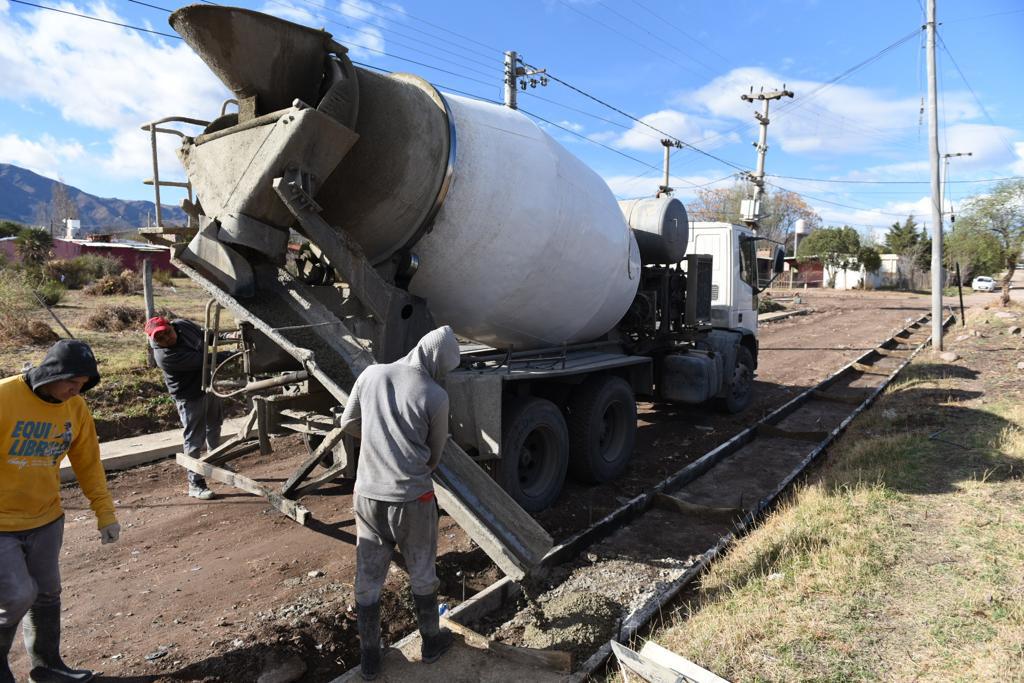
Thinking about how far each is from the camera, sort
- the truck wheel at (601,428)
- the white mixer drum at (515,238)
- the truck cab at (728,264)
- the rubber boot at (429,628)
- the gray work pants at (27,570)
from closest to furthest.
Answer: the gray work pants at (27,570), the rubber boot at (429,628), the white mixer drum at (515,238), the truck wheel at (601,428), the truck cab at (728,264)

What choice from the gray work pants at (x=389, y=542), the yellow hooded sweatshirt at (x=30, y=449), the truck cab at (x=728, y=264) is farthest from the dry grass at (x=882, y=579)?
the truck cab at (x=728, y=264)

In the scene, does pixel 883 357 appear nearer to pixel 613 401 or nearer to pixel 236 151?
pixel 613 401

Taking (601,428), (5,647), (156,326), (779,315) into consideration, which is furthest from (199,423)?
(779,315)

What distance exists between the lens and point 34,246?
87.5 ft

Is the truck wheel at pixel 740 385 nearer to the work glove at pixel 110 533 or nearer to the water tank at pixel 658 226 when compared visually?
the water tank at pixel 658 226

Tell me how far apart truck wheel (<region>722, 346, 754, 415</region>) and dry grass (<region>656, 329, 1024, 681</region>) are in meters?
2.60

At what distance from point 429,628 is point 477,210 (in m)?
3.16

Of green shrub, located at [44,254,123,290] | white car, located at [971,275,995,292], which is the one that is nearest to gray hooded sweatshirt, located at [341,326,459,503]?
green shrub, located at [44,254,123,290]

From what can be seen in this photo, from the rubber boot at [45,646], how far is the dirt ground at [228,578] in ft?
0.72

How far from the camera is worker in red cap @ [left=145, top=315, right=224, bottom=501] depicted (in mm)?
5447

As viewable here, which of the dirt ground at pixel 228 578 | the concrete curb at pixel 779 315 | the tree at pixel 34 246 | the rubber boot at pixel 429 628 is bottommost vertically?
the dirt ground at pixel 228 578

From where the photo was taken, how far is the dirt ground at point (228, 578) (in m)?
3.60

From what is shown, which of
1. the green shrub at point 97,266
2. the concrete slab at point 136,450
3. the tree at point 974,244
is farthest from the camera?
the tree at point 974,244

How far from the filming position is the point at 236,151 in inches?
166
